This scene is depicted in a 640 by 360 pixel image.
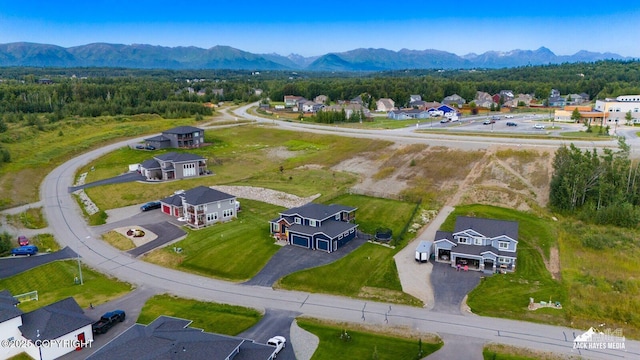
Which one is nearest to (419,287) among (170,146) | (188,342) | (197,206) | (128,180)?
(188,342)

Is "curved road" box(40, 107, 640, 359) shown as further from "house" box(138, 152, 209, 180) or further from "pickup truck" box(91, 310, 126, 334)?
"house" box(138, 152, 209, 180)

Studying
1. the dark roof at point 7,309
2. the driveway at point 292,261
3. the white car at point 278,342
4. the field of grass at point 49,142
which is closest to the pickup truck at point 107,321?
the dark roof at point 7,309

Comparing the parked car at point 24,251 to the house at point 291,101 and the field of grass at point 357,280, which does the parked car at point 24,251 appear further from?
the house at point 291,101

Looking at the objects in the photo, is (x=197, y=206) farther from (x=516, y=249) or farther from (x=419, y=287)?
(x=516, y=249)

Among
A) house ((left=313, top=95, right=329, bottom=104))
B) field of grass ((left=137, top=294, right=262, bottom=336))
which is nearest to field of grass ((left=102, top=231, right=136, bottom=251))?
field of grass ((left=137, top=294, right=262, bottom=336))

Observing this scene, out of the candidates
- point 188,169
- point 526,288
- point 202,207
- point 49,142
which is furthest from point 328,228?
point 49,142
